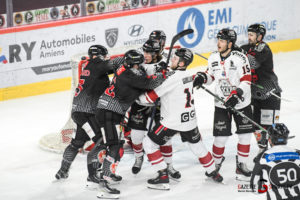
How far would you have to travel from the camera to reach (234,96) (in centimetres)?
691

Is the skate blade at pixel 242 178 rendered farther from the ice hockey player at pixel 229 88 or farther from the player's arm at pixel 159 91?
the player's arm at pixel 159 91

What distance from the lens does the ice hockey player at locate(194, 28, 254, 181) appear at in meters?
7.03

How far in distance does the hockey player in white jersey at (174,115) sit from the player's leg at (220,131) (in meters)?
0.26

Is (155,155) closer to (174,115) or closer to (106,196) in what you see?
(174,115)

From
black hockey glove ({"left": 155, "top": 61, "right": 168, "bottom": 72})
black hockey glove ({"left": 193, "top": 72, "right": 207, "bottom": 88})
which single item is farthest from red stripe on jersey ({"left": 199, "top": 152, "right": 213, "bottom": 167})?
black hockey glove ({"left": 155, "top": 61, "right": 168, "bottom": 72})

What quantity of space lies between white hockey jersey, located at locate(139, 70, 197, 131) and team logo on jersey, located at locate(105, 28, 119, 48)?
447cm

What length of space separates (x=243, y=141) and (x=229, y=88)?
0.56m

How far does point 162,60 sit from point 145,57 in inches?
10.1

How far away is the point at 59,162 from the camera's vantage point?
7.91 meters

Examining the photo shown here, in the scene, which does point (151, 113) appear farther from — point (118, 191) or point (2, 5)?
point (2, 5)

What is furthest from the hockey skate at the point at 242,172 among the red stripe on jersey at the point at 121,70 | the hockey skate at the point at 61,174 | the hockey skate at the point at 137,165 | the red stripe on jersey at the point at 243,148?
the hockey skate at the point at 61,174

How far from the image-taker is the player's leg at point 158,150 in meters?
6.88

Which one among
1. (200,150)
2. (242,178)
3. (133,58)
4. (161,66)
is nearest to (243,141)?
(242,178)

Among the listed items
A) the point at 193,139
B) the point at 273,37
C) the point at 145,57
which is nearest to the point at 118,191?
the point at 193,139
